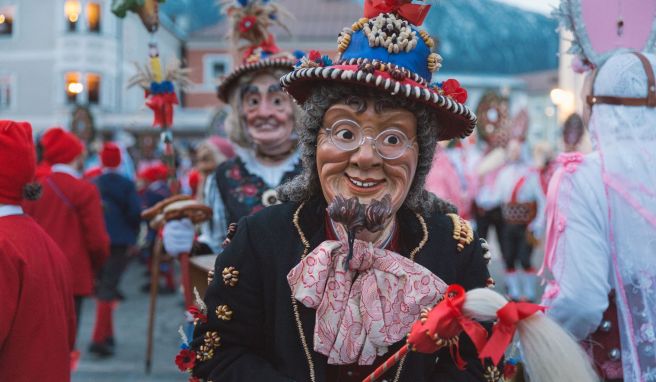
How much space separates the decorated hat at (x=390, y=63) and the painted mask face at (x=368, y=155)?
94 millimetres

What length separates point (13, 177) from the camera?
2.85 metres

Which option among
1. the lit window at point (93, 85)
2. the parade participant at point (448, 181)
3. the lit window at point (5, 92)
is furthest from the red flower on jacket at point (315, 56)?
the lit window at point (5, 92)

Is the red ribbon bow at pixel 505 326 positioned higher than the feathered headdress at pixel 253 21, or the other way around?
the feathered headdress at pixel 253 21

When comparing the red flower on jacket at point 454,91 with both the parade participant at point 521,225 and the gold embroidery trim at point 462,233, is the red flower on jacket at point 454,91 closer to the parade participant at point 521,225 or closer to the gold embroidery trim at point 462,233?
the gold embroidery trim at point 462,233

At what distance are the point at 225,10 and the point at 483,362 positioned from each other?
3.04m

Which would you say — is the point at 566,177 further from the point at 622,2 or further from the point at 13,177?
the point at 13,177

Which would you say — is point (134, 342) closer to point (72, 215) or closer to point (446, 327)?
point (72, 215)

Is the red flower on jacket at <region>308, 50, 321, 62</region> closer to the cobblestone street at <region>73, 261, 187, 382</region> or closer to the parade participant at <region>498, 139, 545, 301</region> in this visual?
the cobblestone street at <region>73, 261, 187, 382</region>

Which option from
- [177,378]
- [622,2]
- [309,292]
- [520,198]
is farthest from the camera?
[520,198]

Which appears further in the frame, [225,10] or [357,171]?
[225,10]

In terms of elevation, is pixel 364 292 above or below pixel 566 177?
below

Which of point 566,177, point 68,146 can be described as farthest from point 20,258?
point 68,146

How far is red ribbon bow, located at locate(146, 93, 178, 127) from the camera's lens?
4.16 metres

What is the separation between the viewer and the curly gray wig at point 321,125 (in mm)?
2131
